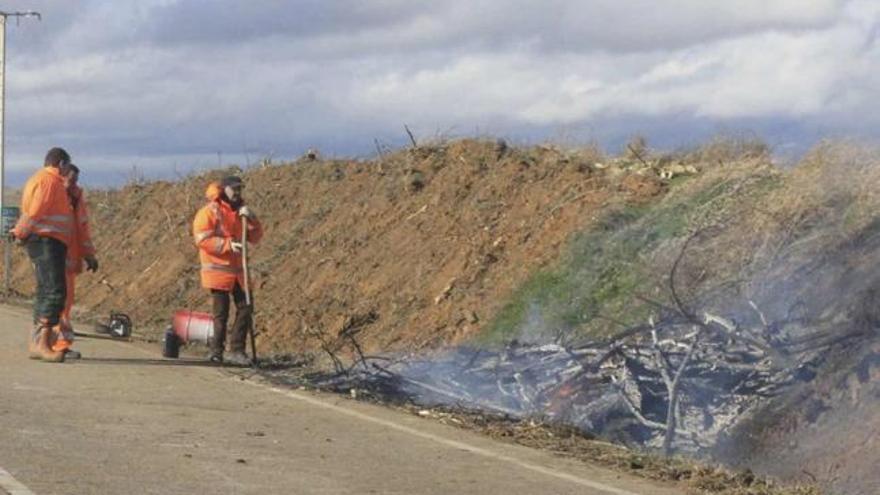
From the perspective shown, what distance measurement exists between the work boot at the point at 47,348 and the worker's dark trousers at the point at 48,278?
0.35 feet

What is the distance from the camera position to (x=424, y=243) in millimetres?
19297

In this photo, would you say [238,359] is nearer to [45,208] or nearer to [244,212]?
[244,212]

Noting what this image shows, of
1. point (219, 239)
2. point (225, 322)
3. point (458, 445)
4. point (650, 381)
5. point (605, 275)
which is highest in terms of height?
point (219, 239)

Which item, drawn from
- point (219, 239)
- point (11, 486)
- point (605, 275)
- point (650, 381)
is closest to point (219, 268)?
point (219, 239)

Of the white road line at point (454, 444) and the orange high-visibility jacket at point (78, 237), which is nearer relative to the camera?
the white road line at point (454, 444)

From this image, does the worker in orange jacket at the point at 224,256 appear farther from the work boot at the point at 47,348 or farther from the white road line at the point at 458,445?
the white road line at the point at 458,445

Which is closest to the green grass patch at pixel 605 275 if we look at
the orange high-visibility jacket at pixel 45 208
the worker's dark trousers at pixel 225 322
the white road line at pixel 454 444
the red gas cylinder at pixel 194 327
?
the worker's dark trousers at pixel 225 322

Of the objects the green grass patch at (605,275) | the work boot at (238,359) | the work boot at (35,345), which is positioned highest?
the green grass patch at (605,275)

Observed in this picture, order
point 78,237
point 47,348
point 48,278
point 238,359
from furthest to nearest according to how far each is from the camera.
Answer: point 238,359 → point 78,237 → point 47,348 → point 48,278

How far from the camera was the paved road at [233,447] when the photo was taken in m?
8.76

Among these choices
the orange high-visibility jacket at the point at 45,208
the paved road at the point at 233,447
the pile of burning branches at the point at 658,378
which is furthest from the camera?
the orange high-visibility jacket at the point at 45,208

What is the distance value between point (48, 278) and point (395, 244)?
619cm

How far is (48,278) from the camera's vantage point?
14617 mm

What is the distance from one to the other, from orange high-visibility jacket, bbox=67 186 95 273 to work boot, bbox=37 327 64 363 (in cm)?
72
